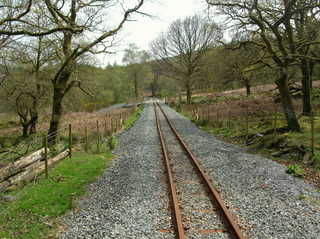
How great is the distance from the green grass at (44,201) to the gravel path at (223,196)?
38cm

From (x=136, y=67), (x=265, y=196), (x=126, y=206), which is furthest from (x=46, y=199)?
(x=136, y=67)

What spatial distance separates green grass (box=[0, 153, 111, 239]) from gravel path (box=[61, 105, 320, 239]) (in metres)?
0.38

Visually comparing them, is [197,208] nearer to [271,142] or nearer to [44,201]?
[44,201]

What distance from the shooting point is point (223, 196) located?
582 centimetres

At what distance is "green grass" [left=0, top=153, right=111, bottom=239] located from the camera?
465cm

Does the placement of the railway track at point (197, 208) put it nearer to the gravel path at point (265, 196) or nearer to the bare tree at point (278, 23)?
the gravel path at point (265, 196)

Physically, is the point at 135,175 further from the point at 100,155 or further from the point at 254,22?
the point at 254,22

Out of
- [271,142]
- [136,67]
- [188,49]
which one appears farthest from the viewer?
[136,67]

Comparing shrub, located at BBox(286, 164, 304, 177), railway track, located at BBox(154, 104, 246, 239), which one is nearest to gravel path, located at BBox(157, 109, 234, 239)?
railway track, located at BBox(154, 104, 246, 239)

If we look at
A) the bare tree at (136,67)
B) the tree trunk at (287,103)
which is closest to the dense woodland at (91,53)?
the tree trunk at (287,103)

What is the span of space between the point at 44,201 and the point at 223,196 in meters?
4.24

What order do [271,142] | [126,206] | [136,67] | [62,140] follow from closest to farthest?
[126,206], [271,142], [62,140], [136,67]

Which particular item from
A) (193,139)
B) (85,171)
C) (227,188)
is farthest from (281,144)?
(85,171)

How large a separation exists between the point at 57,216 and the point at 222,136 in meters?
11.2
